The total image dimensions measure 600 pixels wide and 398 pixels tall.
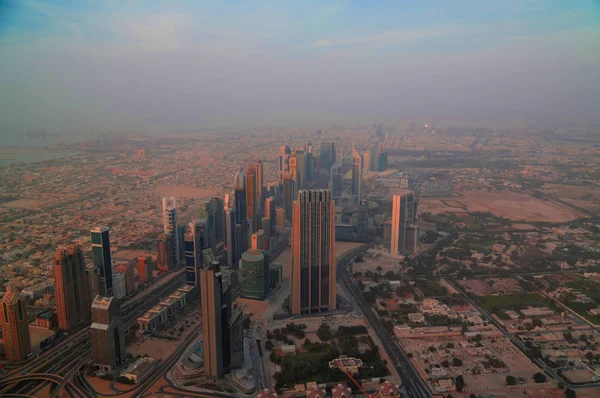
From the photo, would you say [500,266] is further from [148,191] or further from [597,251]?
[148,191]

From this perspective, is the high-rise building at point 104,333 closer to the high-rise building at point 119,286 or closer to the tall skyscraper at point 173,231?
the high-rise building at point 119,286

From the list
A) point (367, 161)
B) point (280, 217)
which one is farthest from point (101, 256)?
point (367, 161)

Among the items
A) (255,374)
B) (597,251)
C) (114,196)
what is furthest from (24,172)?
(597,251)

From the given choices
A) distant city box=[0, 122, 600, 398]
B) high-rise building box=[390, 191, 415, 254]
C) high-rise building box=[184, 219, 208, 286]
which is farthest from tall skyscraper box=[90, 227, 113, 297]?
high-rise building box=[390, 191, 415, 254]

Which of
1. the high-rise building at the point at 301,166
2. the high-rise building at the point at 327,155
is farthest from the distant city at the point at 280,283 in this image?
the high-rise building at the point at 327,155

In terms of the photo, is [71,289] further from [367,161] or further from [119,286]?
[367,161]

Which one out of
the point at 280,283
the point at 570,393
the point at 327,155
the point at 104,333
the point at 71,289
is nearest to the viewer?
the point at 570,393
